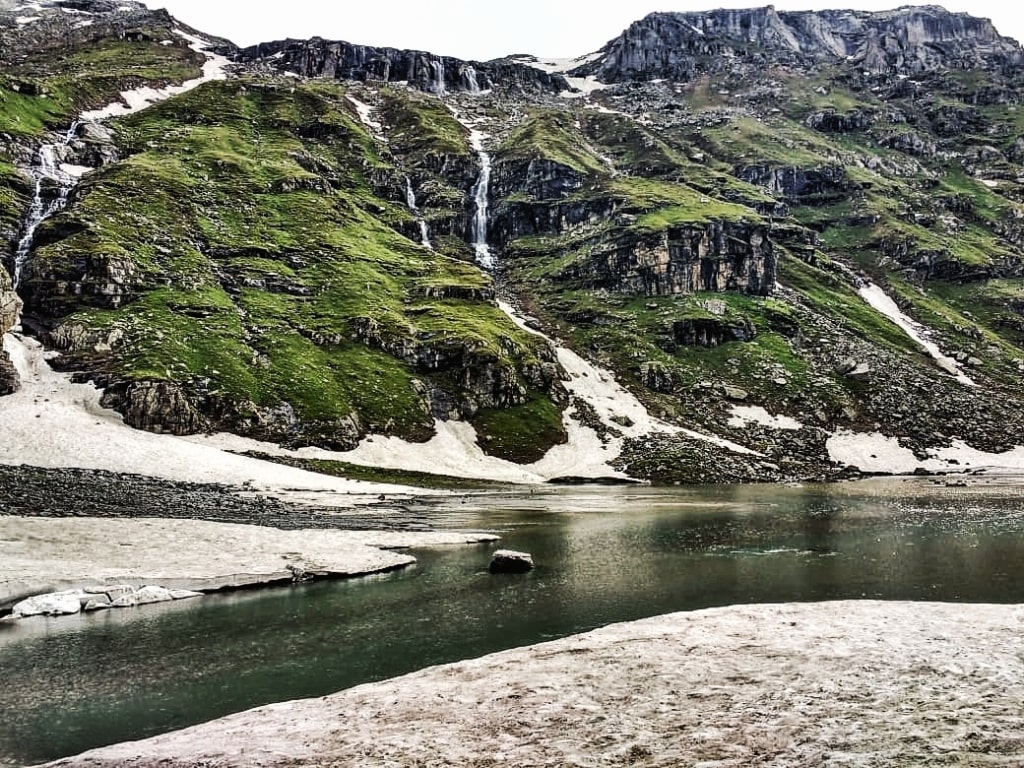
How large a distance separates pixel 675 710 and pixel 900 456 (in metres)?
124

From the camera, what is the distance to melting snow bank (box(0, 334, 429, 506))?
65250 mm

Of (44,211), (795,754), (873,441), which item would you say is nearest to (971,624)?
(795,754)

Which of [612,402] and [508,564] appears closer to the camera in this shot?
[508,564]

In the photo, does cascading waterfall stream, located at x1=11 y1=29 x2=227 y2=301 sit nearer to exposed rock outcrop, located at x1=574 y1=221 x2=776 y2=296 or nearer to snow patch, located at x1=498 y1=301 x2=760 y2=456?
snow patch, located at x1=498 y1=301 x2=760 y2=456

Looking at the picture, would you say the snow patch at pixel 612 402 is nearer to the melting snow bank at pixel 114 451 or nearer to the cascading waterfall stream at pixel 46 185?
the melting snow bank at pixel 114 451

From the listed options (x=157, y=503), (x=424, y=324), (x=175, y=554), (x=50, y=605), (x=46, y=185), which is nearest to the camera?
(x=50, y=605)

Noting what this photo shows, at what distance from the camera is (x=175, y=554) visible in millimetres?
36281

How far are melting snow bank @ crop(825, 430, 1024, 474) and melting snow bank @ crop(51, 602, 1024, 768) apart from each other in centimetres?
10552

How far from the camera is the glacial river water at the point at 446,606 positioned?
1891 centimetres

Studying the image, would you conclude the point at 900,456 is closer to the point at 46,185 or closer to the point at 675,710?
the point at 675,710

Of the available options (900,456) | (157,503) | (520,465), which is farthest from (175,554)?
(900,456)

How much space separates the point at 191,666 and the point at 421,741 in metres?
12.1

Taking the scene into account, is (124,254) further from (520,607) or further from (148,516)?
(520,607)

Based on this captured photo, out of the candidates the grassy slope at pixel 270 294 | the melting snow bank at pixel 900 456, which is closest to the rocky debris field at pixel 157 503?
the grassy slope at pixel 270 294
